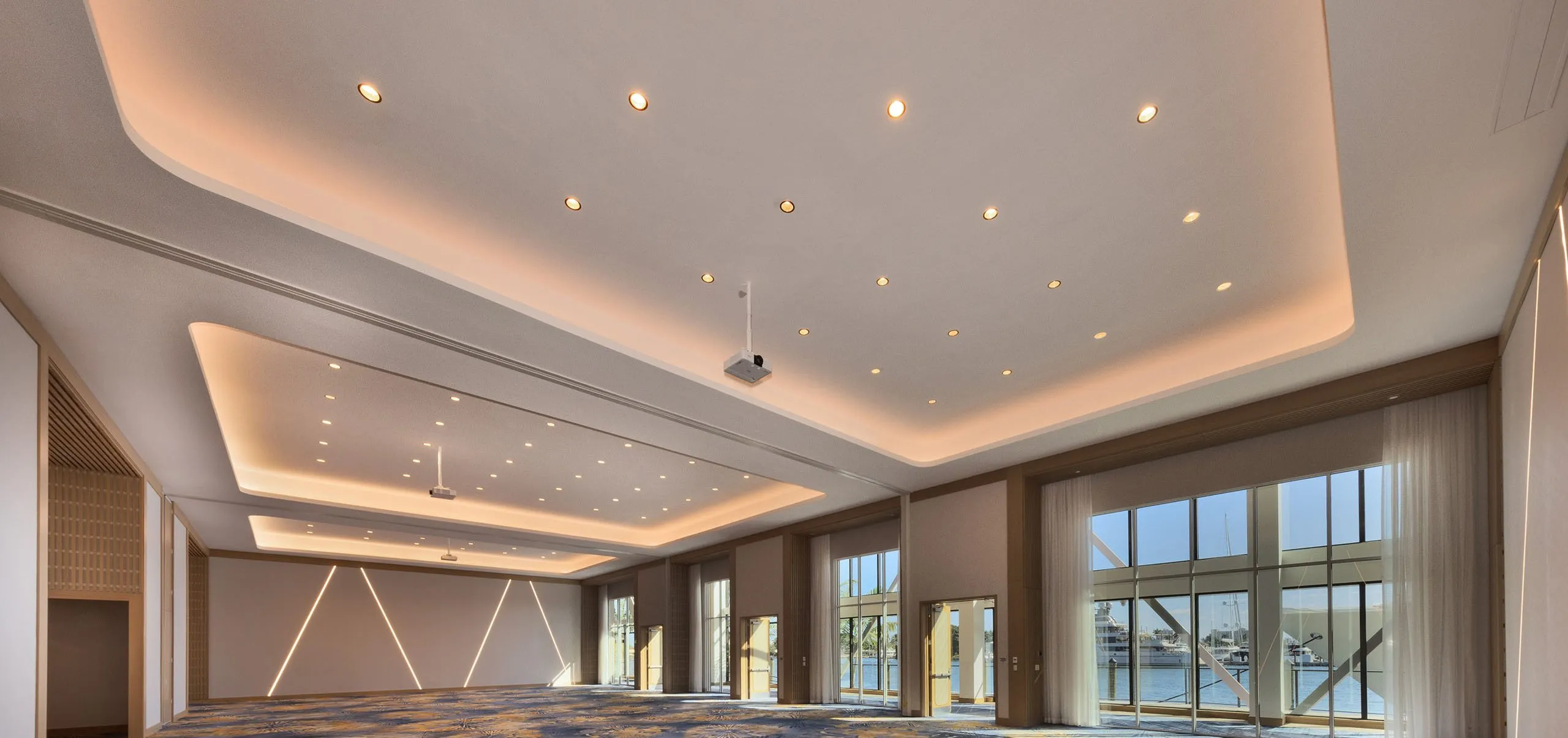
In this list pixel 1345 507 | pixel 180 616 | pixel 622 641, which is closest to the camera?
pixel 1345 507

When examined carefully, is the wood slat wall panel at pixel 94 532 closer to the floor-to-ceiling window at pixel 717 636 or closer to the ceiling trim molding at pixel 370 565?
the ceiling trim molding at pixel 370 565

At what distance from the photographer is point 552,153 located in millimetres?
5746

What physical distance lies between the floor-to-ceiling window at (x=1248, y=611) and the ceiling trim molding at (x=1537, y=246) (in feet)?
9.06

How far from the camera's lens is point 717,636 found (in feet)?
75.1

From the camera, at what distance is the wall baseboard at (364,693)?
2181 centimetres

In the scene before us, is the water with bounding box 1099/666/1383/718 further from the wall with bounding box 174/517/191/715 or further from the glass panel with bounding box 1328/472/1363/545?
the wall with bounding box 174/517/191/715

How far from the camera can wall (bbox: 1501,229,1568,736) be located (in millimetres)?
5254

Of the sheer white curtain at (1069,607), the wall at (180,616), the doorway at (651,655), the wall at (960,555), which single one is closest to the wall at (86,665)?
the wall at (180,616)

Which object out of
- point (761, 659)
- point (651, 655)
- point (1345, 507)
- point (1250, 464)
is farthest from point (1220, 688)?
point (651, 655)

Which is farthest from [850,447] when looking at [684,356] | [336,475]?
[336,475]

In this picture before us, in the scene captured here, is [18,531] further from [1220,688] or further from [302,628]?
[302,628]

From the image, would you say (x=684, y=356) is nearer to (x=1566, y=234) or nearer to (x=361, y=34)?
(x=361, y=34)

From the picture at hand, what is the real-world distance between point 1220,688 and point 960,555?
430 centimetres

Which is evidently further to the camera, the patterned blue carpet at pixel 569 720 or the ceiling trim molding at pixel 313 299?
the patterned blue carpet at pixel 569 720
